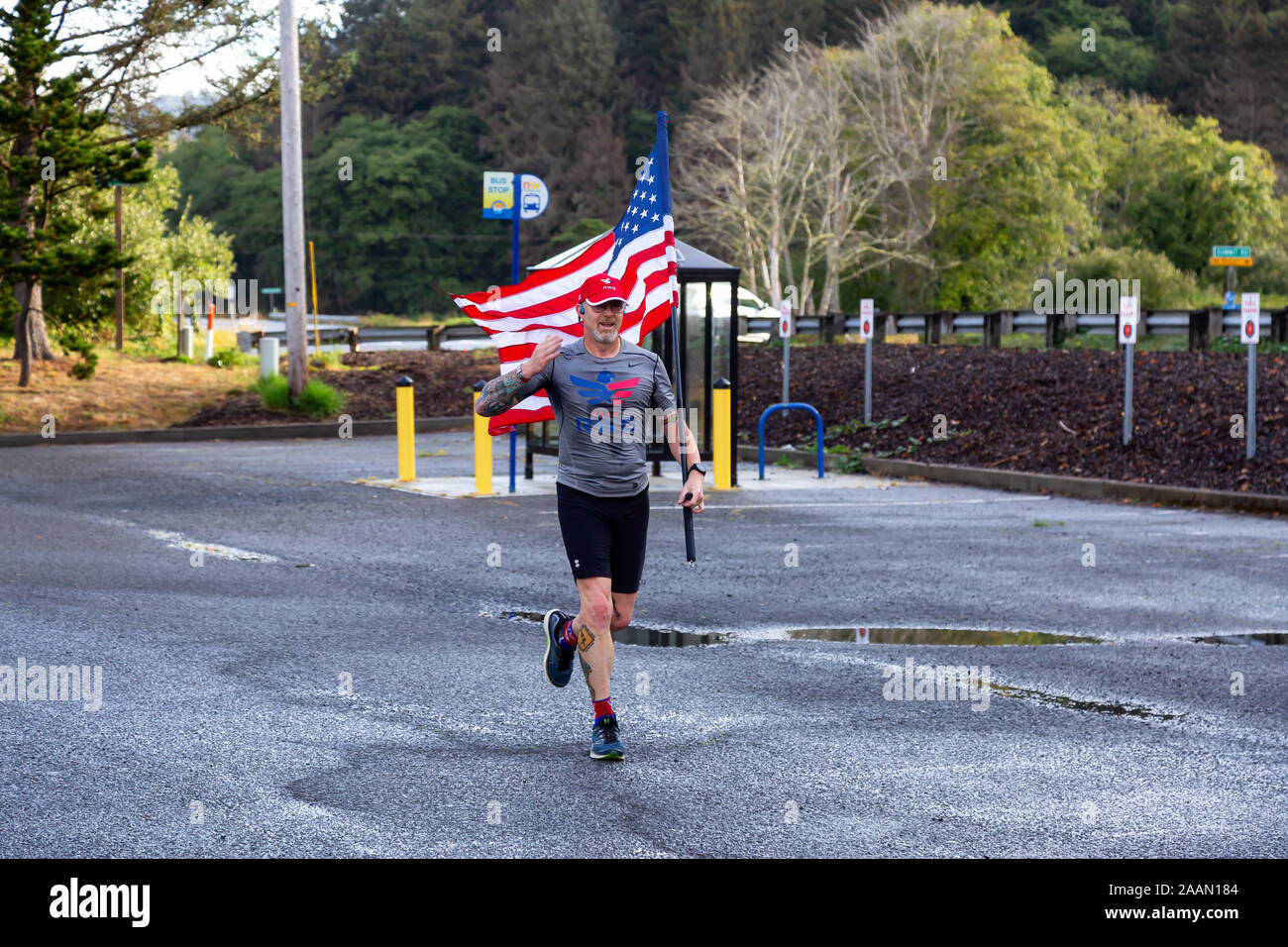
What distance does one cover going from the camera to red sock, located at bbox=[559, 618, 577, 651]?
672 cm

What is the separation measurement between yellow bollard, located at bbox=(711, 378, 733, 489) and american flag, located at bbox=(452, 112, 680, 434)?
13.5ft

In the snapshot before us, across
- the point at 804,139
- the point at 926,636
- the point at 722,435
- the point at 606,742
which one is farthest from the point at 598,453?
the point at 804,139

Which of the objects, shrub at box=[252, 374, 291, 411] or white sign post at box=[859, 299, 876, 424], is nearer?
white sign post at box=[859, 299, 876, 424]

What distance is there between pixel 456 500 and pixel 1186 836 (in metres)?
11.0

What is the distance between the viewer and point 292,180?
79.7 feet

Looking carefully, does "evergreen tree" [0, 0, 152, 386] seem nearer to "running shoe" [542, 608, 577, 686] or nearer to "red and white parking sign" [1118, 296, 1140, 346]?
"red and white parking sign" [1118, 296, 1140, 346]

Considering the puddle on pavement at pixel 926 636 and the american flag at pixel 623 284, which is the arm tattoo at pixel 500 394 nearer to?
the american flag at pixel 623 284

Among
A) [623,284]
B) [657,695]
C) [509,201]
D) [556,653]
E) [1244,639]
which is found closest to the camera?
[556,653]

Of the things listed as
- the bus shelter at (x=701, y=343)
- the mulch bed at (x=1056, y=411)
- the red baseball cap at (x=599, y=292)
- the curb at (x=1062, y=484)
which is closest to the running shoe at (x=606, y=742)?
the red baseball cap at (x=599, y=292)

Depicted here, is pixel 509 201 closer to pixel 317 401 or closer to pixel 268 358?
pixel 317 401

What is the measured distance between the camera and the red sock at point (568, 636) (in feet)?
22.1

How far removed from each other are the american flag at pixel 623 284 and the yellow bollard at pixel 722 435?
4.12m

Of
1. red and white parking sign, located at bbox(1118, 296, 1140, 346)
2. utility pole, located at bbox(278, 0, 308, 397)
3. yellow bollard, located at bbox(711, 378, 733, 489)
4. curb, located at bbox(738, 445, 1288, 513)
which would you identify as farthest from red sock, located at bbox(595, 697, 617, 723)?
utility pole, located at bbox(278, 0, 308, 397)

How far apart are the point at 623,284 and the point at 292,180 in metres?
15.7
